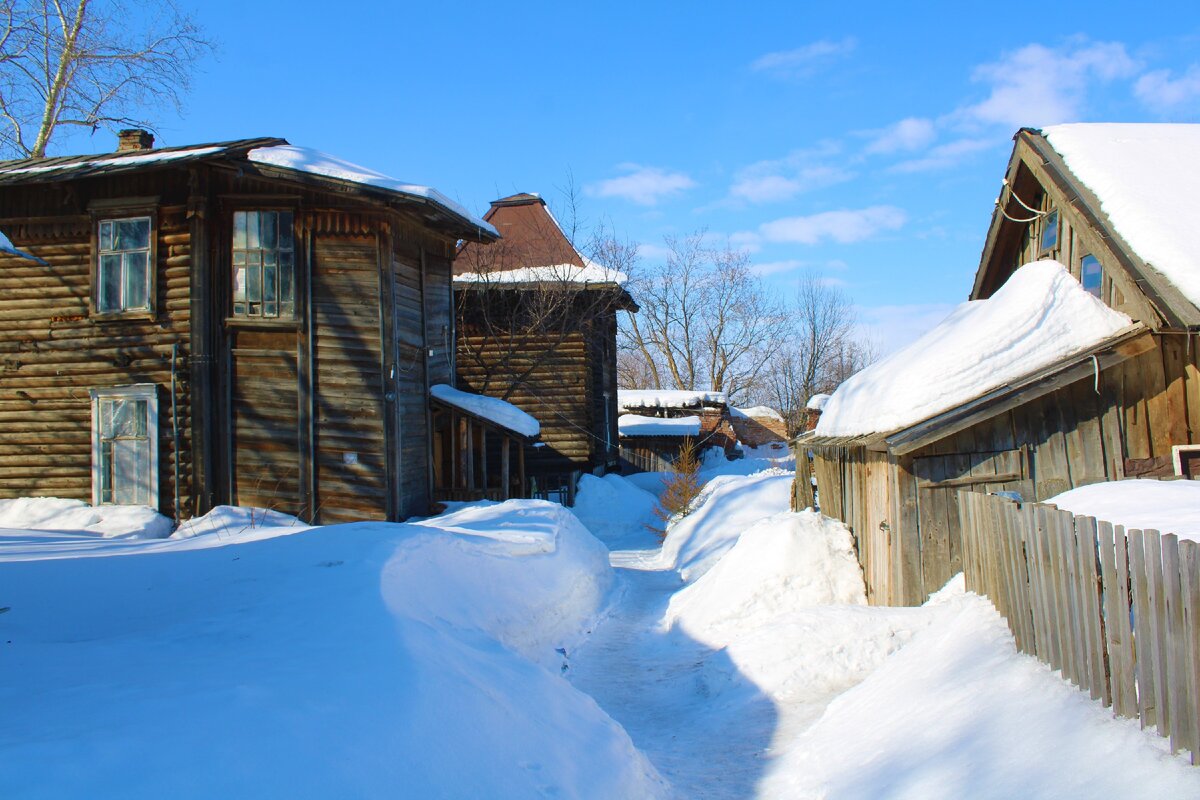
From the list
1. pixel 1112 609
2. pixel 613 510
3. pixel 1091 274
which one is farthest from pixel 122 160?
pixel 1112 609

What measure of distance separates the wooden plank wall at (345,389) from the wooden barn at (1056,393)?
824 centimetres

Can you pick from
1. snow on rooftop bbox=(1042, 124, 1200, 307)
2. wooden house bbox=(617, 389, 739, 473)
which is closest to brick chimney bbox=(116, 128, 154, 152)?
snow on rooftop bbox=(1042, 124, 1200, 307)

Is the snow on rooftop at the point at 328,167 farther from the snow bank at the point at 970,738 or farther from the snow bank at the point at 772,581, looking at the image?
the snow bank at the point at 970,738

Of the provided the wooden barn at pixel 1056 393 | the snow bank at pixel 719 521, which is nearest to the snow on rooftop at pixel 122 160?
the snow bank at pixel 719 521

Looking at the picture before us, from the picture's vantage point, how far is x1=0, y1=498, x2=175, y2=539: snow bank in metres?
13.8

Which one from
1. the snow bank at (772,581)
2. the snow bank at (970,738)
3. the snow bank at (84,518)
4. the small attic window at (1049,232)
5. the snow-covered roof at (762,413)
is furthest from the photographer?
Result: the snow-covered roof at (762,413)

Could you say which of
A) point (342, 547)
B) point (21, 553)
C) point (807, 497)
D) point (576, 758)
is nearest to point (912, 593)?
point (576, 758)

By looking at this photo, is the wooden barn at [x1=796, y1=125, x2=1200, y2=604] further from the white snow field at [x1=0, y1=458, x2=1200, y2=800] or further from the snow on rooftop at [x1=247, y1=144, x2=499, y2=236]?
the snow on rooftop at [x1=247, y1=144, x2=499, y2=236]

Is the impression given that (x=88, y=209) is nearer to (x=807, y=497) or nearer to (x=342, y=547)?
(x=342, y=547)

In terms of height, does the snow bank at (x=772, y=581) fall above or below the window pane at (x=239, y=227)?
below

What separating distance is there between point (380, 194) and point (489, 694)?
10.9 meters

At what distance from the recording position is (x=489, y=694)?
17.7 feet

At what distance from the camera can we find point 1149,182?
10516 millimetres

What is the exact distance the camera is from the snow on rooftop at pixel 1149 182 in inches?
360
